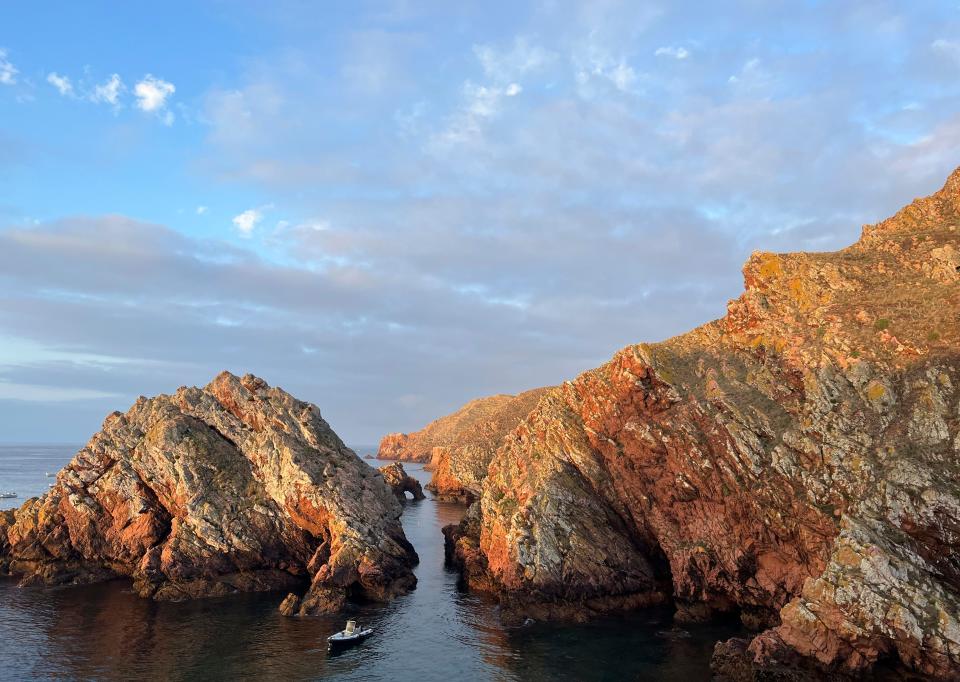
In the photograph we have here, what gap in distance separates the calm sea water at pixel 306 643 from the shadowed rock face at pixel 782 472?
17.2ft

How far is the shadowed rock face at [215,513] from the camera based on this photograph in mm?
69188

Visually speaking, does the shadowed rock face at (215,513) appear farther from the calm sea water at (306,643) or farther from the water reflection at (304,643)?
the calm sea water at (306,643)

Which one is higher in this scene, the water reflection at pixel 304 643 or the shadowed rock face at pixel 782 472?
the shadowed rock face at pixel 782 472

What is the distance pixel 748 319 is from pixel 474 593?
144 feet

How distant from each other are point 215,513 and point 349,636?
89.7ft

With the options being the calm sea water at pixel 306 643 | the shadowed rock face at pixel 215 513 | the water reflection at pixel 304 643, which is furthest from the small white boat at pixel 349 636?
the shadowed rock face at pixel 215 513

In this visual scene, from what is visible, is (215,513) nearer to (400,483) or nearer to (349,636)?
(349,636)

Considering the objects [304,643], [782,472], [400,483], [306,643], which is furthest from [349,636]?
[400,483]

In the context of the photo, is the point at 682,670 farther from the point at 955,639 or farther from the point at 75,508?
the point at 75,508

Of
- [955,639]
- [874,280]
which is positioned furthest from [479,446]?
[955,639]

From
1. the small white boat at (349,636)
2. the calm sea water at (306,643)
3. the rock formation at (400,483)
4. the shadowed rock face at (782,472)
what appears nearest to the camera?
the shadowed rock face at (782,472)

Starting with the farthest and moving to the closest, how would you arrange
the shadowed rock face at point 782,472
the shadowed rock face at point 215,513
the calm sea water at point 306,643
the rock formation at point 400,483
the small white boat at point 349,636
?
the rock formation at point 400,483 < the shadowed rock face at point 215,513 < the small white boat at point 349,636 < the calm sea water at point 306,643 < the shadowed rock face at point 782,472

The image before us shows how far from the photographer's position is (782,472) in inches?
2064

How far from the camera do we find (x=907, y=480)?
1768 inches
